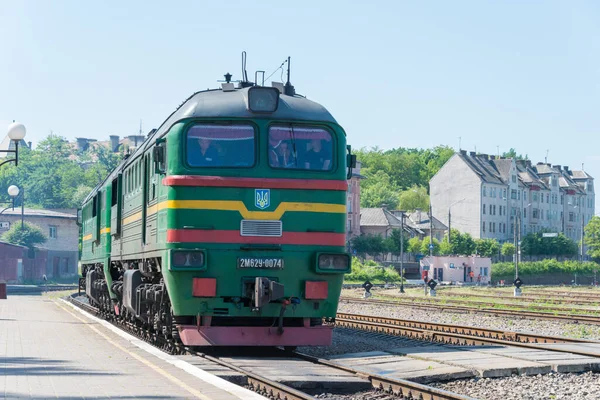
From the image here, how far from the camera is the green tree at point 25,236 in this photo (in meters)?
92.2

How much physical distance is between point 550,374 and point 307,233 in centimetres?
405

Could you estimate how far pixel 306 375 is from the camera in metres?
12.7

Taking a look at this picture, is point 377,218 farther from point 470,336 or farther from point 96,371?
point 96,371

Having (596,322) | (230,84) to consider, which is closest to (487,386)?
(230,84)

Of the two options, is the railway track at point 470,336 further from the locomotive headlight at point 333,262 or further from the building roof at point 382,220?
the building roof at point 382,220

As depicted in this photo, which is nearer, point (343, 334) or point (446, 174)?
point (343, 334)

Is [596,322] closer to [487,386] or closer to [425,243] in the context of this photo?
[487,386]

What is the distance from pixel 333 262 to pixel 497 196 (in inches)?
4372

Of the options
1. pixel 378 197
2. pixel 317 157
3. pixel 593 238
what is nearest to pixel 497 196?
pixel 593 238

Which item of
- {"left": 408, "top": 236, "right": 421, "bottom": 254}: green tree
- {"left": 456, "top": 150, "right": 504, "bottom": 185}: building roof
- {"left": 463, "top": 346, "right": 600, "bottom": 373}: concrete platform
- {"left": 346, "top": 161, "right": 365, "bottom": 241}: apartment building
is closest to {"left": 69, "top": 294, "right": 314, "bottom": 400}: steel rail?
{"left": 463, "top": 346, "right": 600, "bottom": 373}: concrete platform

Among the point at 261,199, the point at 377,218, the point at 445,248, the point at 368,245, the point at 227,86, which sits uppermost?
the point at 377,218

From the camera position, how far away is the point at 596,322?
25.2 meters

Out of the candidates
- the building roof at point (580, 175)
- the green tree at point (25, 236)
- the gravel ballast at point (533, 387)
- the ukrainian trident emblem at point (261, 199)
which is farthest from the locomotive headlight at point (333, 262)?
the building roof at point (580, 175)

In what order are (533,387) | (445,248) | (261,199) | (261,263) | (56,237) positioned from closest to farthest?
(533,387), (261,263), (261,199), (56,237), (445,248)
